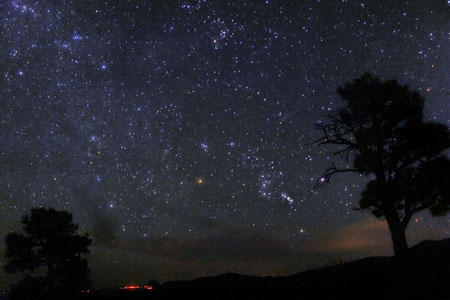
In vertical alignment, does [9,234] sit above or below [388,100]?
below

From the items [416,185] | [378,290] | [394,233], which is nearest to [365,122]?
[416,185]

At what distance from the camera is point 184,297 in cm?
1661

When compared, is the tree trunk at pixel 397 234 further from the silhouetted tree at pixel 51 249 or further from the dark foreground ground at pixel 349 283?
the silhouetted tree at pixel 51 249

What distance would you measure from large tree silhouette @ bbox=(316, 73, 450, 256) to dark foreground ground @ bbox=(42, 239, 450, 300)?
1.70 metres

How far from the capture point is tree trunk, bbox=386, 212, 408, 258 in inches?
736

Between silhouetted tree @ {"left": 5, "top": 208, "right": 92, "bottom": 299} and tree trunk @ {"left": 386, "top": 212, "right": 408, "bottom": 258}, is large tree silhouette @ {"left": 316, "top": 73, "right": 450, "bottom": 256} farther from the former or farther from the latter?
silhouetted tree @ {"left": 5, "top": 208, "right": 92, "bottom": 299}

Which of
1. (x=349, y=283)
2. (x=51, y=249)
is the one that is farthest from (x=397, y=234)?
(x=51, y=249)

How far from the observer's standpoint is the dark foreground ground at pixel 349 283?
14781mm

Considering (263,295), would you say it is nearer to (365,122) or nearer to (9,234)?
(365,122)

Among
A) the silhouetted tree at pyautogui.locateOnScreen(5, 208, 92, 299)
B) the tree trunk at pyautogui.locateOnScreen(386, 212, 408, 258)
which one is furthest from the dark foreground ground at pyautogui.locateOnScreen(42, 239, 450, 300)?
the silhouetted tree at pyautogui.locateOnScreen(5, 208, 92, 299)

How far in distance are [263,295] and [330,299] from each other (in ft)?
9.28

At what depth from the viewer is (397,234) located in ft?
62.1

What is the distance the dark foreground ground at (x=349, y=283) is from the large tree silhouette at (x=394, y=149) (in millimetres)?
1705

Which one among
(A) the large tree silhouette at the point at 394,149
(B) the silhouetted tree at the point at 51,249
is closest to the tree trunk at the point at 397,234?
(A) the large tree silhouette at the point at 394,149
